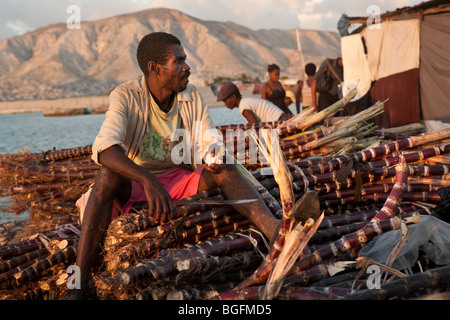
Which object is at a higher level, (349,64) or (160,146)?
(349,64)

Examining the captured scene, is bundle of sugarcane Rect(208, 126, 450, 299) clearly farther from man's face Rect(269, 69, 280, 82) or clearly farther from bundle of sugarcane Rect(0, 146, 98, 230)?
man's face Rect(269, 69, 280, 82)

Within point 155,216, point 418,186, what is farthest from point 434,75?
point 155,216

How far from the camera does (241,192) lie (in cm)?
282

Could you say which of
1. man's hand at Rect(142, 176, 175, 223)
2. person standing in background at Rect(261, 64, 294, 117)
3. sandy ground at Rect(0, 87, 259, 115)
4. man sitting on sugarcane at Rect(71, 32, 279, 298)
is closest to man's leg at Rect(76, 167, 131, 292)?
man sitting on sugarcane at Rect(71, 32, 279, 298)

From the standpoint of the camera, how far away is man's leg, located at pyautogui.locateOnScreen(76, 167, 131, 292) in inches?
105

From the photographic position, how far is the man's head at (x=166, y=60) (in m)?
3.07

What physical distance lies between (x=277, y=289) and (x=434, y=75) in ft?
25.4

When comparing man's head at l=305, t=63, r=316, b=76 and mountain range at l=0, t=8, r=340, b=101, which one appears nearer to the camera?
man's head at l=305, t=63, r=316, b=76

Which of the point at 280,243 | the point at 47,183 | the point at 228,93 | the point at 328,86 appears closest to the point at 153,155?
the point at 280,243

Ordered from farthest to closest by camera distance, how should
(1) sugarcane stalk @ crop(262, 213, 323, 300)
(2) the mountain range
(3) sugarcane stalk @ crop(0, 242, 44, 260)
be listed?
(2) the mountain range, (3) sugarcane stalk @ crop(0, 242, 44, 260), (1) sugarcane stalk @ crop(262, 213, 323, 300)

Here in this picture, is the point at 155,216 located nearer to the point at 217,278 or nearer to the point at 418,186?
the point at 217,278

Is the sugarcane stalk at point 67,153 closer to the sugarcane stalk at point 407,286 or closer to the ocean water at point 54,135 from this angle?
the ocean water at point 54,135

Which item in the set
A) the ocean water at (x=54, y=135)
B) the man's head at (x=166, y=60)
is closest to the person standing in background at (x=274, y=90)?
the ocean water at (x=54, y=135)
